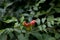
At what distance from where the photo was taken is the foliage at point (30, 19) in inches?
79.8

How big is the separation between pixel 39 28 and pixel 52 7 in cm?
33

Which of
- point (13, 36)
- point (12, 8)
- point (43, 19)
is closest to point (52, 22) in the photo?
point (43, 19)

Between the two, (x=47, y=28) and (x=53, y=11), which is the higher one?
(x=53, y=11)

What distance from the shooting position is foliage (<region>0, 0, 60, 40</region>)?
2.03m

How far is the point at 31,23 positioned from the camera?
6.83ft

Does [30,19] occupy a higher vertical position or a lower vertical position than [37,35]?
higher

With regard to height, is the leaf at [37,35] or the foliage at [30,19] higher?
the foliage at [30,19]

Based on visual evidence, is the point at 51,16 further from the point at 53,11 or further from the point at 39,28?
the point at 39,28

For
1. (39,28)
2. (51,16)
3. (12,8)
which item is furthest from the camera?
(12,8)

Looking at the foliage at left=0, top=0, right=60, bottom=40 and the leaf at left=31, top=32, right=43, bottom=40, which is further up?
the foliage at left=0, top=0, right=60, bottom=40

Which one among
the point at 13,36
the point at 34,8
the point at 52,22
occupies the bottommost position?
the point at 13,36

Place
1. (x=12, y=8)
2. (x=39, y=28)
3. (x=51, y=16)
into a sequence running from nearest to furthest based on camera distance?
1. (x=39, y=28)
2. (x=51, y=16)
3. (x=12, y=8)

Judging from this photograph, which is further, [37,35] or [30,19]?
[30,19]

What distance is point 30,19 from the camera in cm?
218
